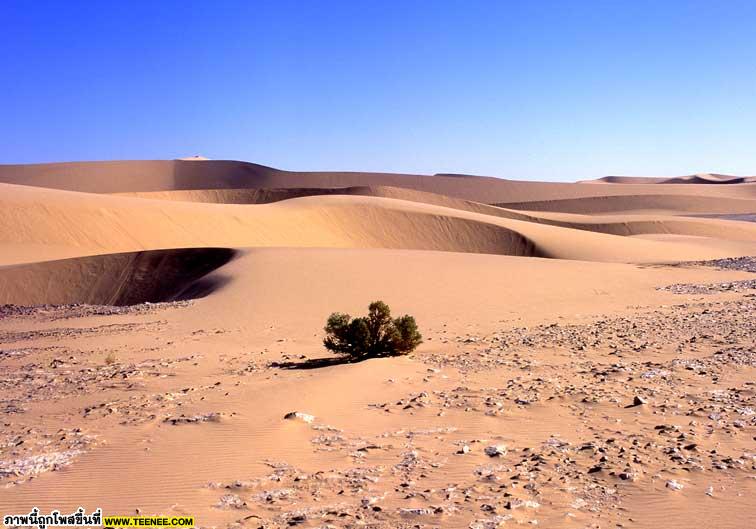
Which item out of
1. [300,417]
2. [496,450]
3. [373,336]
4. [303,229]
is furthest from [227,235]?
[496,450]

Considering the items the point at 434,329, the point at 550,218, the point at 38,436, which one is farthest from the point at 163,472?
the point at 550,218

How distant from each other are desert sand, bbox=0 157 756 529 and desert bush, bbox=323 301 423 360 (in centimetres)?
40

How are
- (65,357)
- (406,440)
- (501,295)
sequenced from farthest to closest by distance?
(501,295)
(65,357)
(406,440)

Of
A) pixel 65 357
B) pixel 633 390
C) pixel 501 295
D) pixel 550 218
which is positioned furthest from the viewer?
pixel 550 218

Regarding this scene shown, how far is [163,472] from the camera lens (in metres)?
5.48

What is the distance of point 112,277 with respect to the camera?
896 inches

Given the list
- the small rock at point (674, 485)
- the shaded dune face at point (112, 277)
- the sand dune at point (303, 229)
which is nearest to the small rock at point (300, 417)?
the small rock at point (674, 485)

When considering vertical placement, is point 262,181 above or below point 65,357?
above

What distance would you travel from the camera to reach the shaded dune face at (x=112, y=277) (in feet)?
70.4

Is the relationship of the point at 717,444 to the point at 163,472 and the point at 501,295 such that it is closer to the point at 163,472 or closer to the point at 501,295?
the point at 163,472

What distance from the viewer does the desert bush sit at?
10.5 metres

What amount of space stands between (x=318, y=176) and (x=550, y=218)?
167 ft

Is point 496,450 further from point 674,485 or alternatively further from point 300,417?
point 300,417

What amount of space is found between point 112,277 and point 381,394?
1720cm
